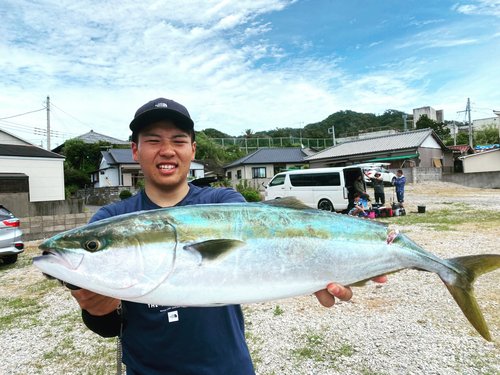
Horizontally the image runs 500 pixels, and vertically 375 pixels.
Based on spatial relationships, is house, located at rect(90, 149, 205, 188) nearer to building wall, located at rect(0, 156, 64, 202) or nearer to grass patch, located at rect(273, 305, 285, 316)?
building wall, located at rect(0, 156, 64, 202)

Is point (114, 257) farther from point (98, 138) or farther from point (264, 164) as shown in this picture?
point (98, 138)

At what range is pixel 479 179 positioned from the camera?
85.7 feet

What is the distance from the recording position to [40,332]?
460cm

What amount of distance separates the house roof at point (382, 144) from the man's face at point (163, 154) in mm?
33171

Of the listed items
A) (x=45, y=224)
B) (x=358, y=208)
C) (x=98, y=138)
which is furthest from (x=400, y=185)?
(x=98, y=138)

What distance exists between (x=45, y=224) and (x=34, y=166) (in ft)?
29.8

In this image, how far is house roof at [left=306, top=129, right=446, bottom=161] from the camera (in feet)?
104

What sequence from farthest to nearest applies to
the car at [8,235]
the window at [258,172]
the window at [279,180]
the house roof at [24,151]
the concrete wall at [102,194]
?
the window at [258,172], the concrete wall at [102,194], the house roof at [24,151], the window at [279,180], the car at [8,235]

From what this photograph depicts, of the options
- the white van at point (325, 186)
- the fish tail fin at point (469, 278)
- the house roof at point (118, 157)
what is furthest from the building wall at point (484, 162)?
the house roof at point (118, 157)

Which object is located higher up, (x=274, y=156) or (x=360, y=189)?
(x=274, y=156)

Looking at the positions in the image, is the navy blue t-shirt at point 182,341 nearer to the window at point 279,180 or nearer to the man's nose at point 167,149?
the man's nose at point 167,149

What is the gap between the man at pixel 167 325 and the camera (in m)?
1.56

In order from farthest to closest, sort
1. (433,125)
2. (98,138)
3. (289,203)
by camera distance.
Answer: (98,138) → (433,125) → (289,203)

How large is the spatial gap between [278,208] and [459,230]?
10.7m
